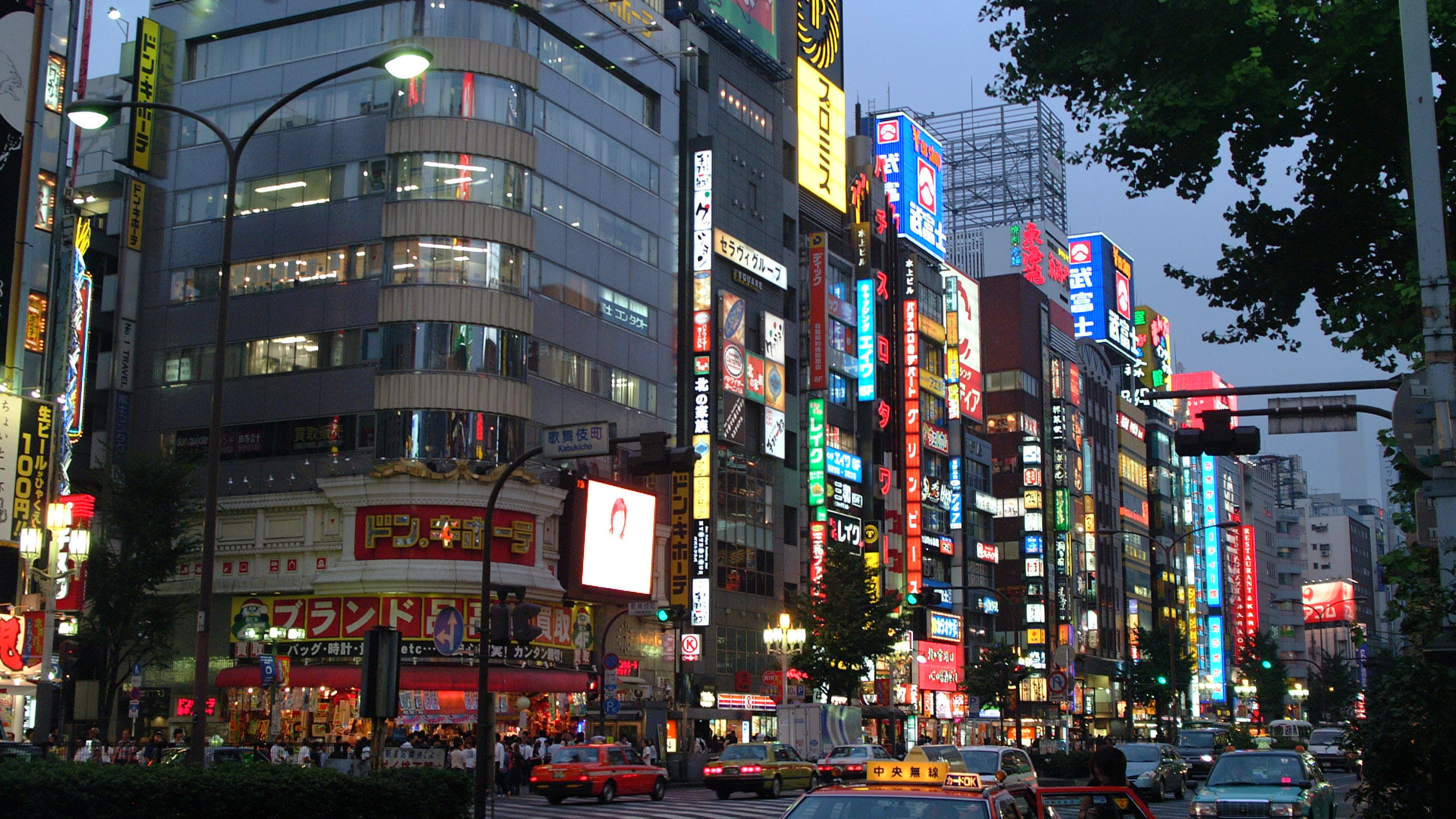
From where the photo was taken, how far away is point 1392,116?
64.4ft

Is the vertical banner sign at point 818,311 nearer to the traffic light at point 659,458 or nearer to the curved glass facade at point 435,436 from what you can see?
the curved glass facade at point 435,436

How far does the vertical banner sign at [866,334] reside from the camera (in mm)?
78312

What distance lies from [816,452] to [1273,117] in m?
53.1

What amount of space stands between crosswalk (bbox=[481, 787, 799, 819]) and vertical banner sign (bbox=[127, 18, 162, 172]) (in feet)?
96.9

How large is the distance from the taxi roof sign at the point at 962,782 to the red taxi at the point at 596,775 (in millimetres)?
23380

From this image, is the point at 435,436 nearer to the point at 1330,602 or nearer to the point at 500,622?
the point at 500,622

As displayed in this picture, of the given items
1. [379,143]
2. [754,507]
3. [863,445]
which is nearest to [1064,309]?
[863,445]

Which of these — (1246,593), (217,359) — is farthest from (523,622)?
(1246,593)

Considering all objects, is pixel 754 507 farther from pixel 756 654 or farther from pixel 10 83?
pixel 10 83

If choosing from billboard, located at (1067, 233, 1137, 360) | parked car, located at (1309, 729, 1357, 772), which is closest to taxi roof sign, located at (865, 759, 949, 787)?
parked car, located at (1309, 729, 1357, 772)

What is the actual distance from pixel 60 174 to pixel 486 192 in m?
15.6

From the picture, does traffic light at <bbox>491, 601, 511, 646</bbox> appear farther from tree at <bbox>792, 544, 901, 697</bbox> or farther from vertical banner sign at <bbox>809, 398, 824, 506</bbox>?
vertical banner sign at <bbox>809, 398, 824, 506</bbox>

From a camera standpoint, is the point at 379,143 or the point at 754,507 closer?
the point at 379,143

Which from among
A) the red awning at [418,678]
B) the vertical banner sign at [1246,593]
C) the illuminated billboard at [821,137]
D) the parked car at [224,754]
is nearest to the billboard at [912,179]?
the illuminated billboard at [821,137]
